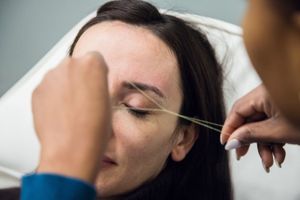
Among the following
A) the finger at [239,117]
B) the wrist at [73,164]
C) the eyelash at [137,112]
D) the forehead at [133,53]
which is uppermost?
the wrist at [73,164]

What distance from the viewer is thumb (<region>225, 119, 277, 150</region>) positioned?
0.91 metres

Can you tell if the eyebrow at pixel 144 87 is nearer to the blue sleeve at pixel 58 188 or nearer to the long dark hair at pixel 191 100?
A: the long dark hair at pixel 191 100

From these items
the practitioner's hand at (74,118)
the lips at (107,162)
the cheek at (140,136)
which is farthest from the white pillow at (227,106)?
the practitioner's hand at (74,118)

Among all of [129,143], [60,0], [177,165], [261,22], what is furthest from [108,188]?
[60,0]

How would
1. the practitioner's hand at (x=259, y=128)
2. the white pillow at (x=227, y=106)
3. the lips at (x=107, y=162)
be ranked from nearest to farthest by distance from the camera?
the practitioner's hand at (x=259, y=128)
the lips at (x=107, y=162)
the white pillow at (x=227, y=106)

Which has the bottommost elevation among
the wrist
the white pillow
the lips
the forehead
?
the white pillow

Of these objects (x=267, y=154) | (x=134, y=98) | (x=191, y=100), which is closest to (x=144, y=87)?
(x=134, y=98)

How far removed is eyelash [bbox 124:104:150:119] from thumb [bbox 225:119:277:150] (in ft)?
0.60

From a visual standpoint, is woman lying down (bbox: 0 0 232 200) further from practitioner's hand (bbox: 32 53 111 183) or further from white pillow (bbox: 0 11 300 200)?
practitioner's hand (bbox: 32 53 111 183)

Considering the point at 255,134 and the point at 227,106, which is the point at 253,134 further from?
the point at 227,106

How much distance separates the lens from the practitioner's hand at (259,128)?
2.90 ft

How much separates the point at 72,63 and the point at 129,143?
40cm

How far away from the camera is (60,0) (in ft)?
5.87

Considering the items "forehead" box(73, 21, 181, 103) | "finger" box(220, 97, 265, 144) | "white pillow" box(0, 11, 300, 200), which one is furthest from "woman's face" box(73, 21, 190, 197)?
"white pillow" box(0, 11, 300, 200)
